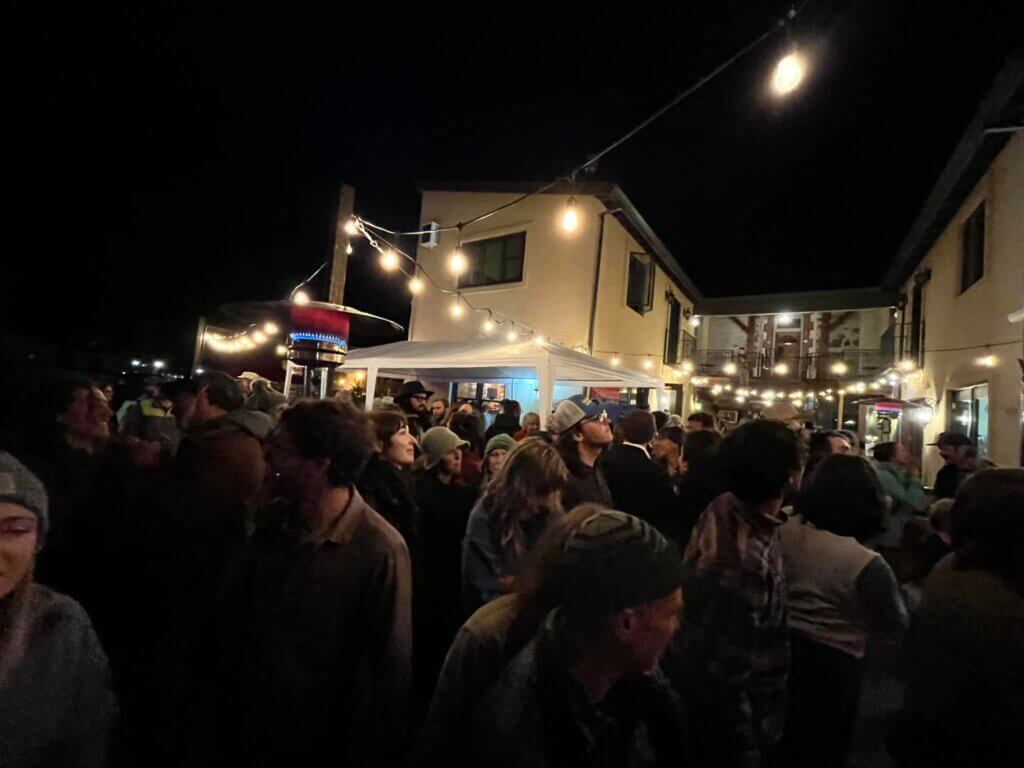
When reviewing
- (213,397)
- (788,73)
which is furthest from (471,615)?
(788,73)

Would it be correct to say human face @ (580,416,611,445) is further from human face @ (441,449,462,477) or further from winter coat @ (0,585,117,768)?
winter coat @ (0,585,117,768)

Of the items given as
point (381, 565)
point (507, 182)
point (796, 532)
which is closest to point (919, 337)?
point (507, 182)

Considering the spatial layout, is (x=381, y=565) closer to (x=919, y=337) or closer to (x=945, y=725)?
(x=945, y=725)

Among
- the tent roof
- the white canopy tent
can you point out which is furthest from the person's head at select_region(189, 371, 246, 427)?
the tent roof

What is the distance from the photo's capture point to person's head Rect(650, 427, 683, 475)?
5855 mm

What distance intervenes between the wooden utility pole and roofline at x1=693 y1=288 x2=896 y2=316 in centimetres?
1993

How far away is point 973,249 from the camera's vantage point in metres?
10.2

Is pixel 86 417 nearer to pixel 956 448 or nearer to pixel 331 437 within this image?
pixel 331 437

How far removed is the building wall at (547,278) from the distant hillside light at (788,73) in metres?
9.75

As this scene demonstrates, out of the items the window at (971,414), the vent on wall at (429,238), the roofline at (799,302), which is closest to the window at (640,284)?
the vent on wall at (429,238)

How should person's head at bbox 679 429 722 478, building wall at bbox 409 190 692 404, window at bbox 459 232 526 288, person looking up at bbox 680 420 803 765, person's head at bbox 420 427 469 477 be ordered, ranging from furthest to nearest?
window at bbox 459 232 526 288, building wall at bbox 409 190 692 404, person's head at bbox 679 429 722 478, person's head at bbox 420 427 469 477, person looking up at bbox 680 420 803 765

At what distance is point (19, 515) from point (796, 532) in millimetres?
2679

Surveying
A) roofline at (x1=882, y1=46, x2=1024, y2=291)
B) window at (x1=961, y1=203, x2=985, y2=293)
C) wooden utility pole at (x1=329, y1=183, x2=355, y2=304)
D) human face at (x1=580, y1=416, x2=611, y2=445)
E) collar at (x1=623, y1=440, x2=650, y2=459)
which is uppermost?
roofline at (x1=882, y1=46, x2=1024, y2=291)

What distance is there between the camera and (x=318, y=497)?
201 centimetres
